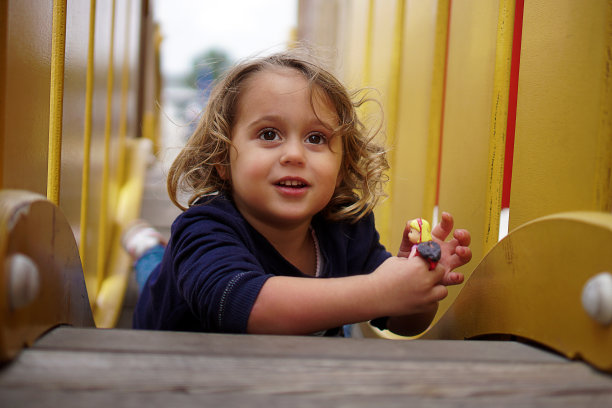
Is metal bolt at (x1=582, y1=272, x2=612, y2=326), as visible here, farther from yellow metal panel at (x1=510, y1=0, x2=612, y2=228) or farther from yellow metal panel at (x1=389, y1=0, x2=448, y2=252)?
yellow metal panel at (x1=389, y1=0, x2=448, y2=252)

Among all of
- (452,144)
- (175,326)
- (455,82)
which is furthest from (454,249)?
(175,326)

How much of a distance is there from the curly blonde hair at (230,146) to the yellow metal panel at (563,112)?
0.37m

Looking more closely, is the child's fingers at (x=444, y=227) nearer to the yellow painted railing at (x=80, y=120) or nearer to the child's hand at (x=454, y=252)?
the child's hand at (x=454, y=252)

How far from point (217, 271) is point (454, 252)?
398mm

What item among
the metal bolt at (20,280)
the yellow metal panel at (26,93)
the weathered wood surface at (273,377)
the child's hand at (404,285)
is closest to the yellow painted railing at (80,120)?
the yellow metal panel at (26,93)

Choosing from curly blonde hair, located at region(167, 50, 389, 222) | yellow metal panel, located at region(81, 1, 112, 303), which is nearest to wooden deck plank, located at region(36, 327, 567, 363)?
curly blonde hair, located at region(167, 50, 389, 222)

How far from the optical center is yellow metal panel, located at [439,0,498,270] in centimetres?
91

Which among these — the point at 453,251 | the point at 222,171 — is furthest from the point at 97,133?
the point at 453,251

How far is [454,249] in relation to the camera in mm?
879

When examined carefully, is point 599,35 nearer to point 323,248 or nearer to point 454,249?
point 454,249

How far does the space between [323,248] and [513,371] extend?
604 mm

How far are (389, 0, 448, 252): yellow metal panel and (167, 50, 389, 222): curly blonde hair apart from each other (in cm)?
12

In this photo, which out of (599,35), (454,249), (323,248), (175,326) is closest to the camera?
(599,35)

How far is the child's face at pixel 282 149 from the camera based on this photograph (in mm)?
919
